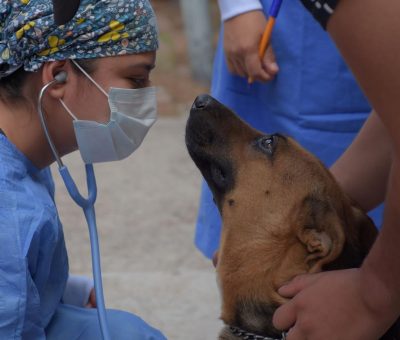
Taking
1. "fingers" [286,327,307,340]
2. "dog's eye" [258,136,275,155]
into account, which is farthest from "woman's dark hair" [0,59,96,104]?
"fingers" [286,327,307,340]

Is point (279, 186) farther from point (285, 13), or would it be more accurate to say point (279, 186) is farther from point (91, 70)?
point (285, 13)

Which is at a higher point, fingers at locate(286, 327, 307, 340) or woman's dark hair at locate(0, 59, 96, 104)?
woman's dark hair at locate(0, 59, 96, 104)

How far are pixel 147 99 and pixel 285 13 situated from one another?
2.82 feet

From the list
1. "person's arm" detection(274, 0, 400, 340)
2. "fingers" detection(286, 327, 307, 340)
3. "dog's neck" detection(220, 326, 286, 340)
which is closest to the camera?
"person's arm" detection(274, 0, 400, 340)

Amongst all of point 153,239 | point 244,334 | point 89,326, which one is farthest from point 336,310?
point 153,239

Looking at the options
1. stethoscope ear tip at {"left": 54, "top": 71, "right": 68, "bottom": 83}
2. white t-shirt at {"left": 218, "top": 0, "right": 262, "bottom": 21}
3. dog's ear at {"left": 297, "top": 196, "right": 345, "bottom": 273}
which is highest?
stethoscope ear tip at {"left": 54, "top": 71, "right": 68, "bottom": 83}

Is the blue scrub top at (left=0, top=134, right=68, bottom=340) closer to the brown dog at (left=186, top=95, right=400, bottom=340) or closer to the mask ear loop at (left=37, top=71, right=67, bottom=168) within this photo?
the mask ear loop at (left=37, top=71, right=67, bottom=168)

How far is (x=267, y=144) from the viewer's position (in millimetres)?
2939

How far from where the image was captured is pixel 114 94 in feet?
9.57

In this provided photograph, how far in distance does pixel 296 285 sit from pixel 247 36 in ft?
4.15

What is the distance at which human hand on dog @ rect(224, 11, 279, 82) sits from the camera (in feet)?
11.3

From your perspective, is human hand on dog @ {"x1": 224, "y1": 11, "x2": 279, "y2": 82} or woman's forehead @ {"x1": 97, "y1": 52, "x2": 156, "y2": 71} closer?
woman's forehead @ {"x1": 97, "y1": 52, "x2": 156, "y2": 71}

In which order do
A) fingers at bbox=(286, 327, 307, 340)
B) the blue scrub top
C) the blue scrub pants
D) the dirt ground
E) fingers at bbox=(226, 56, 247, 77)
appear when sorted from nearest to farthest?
fingers at bbox=(286, 327, 307, 340) → the blue scrub top → the blue scrub pants → fingers at bbox=(226, 56, 247, 77) → the dirt ground

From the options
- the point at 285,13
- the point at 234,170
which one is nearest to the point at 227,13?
the point at 285,13
